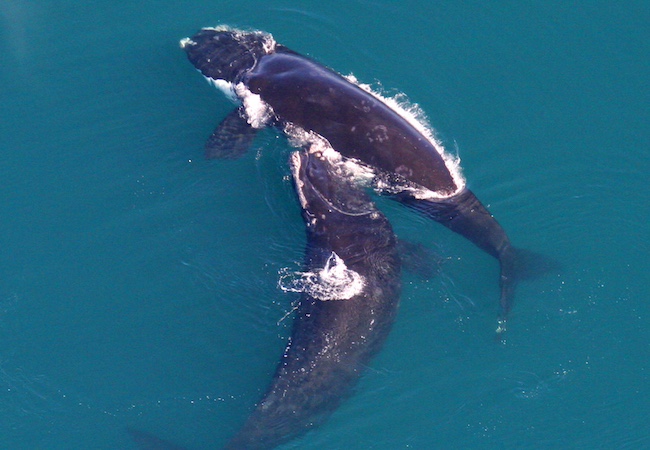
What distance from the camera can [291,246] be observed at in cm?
2164

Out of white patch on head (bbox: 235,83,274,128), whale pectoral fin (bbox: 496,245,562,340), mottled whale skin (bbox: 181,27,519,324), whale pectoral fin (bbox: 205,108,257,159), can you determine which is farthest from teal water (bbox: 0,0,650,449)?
white patch on head (bbox: 235,83,274,128)

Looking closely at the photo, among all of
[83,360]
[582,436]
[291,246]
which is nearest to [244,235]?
[291,246]

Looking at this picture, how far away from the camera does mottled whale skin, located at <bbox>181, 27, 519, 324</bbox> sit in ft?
70.8

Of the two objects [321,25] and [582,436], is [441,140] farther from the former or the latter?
[582,436]

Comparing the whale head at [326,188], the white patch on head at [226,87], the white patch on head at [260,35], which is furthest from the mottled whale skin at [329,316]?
the white patch on head at [260,35]

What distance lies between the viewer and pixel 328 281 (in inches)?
814

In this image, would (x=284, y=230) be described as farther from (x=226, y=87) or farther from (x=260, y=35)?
(x=260, y=35)

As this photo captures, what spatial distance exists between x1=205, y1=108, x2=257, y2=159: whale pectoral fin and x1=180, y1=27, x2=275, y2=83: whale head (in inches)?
67.2

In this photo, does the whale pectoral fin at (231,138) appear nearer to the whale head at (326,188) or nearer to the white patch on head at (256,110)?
the white patch on head at (256,110)

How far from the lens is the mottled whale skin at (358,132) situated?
2158 cm

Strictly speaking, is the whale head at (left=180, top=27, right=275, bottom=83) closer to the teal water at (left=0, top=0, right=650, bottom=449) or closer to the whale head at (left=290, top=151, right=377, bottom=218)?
the teal water at (left=0, top=0, right=650, bottom=449)

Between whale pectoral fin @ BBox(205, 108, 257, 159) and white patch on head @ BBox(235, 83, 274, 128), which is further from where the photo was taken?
white patch on head @ BBox(235, 83, 274, 128)

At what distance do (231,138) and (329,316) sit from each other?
6.80 meters

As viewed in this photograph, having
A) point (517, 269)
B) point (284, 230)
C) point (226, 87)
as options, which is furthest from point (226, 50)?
point (517, 269)
